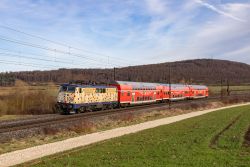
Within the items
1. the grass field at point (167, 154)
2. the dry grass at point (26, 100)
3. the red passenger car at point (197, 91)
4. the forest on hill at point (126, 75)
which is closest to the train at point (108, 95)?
the forest on hill at point (126, 75)

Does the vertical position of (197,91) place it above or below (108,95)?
above

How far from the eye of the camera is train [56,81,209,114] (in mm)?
37419

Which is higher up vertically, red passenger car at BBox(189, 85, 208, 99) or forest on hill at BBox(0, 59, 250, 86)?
forest on hill at BBox(0, 59, 250, 86)

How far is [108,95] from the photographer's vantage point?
146ft

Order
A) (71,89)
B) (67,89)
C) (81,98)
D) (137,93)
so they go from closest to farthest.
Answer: (71,89), (67,89), (81,98), (137,93)

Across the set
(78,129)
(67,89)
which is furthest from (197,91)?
(78,129)

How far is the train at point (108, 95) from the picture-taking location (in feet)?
123

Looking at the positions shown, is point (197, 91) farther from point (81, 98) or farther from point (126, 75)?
point (81, 98)

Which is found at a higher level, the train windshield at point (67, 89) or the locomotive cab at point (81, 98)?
the train windshield at point (67, 89)

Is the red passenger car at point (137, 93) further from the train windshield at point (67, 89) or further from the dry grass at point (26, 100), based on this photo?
the train windshield at point (67, 89)

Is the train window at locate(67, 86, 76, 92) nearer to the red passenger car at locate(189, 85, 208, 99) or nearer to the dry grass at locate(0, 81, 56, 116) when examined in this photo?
the dry grass at locate(0, 81, 56, 116)

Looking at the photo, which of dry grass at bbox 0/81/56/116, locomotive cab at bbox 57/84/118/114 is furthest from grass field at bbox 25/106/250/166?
dry grass at bbox 0/81/56/116

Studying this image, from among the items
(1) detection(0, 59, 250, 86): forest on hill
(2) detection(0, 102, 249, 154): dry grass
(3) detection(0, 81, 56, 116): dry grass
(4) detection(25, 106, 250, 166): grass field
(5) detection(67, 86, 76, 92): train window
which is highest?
(1) detection(0, 59, 250, 86): forest on hill

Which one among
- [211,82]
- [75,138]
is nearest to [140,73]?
[211,82]
